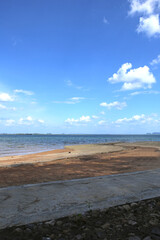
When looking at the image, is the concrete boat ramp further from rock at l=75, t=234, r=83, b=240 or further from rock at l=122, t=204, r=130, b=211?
rock at l=75, t=234, r=83, b=240

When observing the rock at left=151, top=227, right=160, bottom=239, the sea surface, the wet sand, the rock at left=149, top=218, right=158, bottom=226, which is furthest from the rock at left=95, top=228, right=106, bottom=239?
the sea surface

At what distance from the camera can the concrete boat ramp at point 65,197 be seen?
3176 mm

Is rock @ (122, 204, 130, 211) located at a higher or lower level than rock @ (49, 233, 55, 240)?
higher

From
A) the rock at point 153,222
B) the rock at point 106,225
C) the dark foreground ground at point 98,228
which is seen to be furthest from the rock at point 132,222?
the rock at point 106,225

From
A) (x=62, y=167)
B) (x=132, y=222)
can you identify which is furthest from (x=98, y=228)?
(x=62, y=167)

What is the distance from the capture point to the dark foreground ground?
2565 mm

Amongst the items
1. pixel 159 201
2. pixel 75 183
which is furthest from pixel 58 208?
pixel 159 201

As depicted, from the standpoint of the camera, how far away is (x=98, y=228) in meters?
2.79

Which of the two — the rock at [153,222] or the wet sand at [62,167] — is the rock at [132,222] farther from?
the wet sand at [62,167]

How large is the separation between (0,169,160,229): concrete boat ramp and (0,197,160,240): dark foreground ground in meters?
0.21

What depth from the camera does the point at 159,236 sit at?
8.54 feet

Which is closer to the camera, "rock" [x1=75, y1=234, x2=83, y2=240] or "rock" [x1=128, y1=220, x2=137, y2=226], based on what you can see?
"rock" [x1=75, y1=234, x2=83, y2=240]

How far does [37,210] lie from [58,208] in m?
0.41

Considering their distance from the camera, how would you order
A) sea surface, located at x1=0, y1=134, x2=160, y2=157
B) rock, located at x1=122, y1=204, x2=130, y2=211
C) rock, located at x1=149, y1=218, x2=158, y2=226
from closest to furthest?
rock, located at x1=149, y1=218, x2=158, y2=226
rock, located at x1=122, y1=204, x2=130, y2=211
sea surface, located at x1=0, y1=134, x2=160, y2=157
